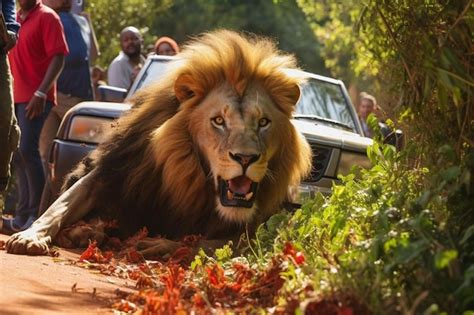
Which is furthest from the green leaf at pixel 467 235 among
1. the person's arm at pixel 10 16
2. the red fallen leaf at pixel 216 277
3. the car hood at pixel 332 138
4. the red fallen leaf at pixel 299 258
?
the car hood at pixel 332 138

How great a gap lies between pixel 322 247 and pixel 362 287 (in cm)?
133

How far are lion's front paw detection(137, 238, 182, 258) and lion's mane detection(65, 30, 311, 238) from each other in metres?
0.26

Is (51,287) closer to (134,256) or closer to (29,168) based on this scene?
(134,256)

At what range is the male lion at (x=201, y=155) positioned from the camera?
7449 mm

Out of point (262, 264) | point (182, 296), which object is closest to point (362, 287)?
point (182, 296)

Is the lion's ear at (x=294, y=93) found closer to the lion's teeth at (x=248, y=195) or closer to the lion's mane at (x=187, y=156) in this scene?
the lion's mane at (x=187, y=156)

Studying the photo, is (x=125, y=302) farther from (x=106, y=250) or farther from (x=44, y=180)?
(x=44, y=180)

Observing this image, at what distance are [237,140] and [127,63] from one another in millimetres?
6659

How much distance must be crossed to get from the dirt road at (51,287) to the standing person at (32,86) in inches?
128

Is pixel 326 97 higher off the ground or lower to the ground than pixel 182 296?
lower

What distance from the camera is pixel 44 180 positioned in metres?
10.3

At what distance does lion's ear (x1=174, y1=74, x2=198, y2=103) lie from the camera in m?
7.67

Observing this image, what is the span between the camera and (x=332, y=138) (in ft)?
30.4

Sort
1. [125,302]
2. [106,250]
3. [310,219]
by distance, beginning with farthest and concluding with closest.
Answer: [106,250], [310,219], [125,302]
